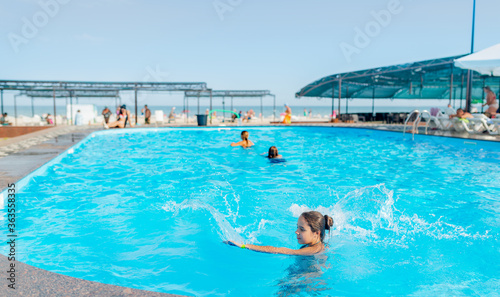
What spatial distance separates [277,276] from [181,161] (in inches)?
258

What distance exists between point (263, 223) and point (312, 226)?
1.79m

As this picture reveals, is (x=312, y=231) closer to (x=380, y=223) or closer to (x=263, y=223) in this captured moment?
(x=263, y=223)

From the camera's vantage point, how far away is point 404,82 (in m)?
23.0

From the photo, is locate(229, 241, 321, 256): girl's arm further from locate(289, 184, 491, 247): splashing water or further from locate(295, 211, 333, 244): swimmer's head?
locate(289, 184, 491, 247): splashing water

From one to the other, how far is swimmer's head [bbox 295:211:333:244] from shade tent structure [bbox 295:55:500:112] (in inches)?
597

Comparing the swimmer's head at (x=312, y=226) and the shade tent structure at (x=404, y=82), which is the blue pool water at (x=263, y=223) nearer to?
the swimmer's head at (x=312, y=226)

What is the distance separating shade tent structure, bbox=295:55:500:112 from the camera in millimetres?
17375

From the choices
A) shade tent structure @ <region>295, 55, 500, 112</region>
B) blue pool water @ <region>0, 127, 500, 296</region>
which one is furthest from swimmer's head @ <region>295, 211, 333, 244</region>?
shade tent structure @ <region>295, 55, 500, 112</region>

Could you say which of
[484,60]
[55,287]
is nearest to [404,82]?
[484,60]

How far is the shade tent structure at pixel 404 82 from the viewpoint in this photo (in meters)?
17.4

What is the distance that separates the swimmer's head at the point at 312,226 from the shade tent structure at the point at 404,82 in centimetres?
1516

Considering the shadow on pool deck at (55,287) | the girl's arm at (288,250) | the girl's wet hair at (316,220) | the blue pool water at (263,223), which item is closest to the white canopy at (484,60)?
the blue pool water at (263,223)

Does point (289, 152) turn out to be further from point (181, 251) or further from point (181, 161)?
point (181, 251)

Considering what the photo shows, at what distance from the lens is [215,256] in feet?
12.3
